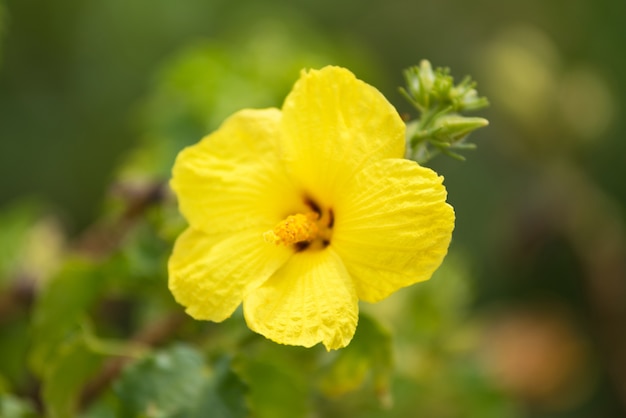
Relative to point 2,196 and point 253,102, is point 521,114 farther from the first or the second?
point 2,196

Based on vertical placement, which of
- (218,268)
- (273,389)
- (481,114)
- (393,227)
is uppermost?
(393,227)

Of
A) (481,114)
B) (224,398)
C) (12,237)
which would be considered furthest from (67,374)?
(481,114)

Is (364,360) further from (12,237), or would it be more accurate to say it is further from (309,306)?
(12,237)

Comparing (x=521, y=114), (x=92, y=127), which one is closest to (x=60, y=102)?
(x=92, y=127)

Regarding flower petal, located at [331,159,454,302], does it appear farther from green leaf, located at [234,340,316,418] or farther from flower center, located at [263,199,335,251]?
green leaf, located at [234,340,316,418]

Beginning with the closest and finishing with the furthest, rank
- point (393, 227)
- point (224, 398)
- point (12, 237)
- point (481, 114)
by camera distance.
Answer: point (393, 227) → point (224, 398) → point (12, 237) → point (481, 114)
